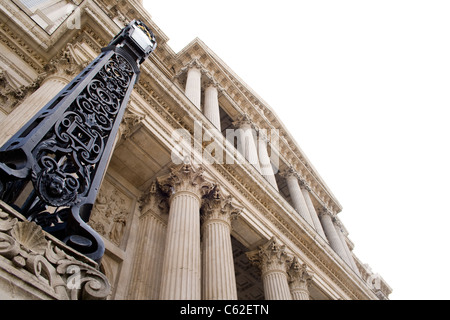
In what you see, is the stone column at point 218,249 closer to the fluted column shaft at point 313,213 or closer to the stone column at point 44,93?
the stone column at point 44,93

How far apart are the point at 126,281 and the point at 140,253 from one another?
0.76 m

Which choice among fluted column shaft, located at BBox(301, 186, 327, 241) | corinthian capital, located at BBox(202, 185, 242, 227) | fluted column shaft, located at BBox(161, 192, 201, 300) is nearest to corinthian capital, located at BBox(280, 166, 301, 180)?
fluted column shaft, located at BBox(301, 186, 327, 241)

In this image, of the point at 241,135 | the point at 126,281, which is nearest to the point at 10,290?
the point at 126,281

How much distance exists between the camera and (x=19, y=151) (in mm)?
2484

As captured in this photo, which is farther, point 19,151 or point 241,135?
point 241,135

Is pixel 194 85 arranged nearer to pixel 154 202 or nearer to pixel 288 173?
pixel 288 173

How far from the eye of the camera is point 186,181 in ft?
32.6

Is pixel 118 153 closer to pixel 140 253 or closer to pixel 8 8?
pixel 140 253

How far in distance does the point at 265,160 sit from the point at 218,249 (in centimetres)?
1043

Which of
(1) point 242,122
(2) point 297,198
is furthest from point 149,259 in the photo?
(1) point 242,122

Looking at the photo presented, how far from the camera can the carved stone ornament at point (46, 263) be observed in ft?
6.40

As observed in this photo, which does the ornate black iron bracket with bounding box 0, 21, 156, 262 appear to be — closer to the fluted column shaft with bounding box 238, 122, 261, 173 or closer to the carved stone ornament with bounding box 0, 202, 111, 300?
the carved stone ornament with bounding box 0, 202, 111, 300

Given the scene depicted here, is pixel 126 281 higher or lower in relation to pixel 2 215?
higher

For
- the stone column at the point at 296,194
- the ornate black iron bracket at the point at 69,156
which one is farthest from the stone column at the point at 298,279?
the ornate black iron bracket at the point at 69,156
